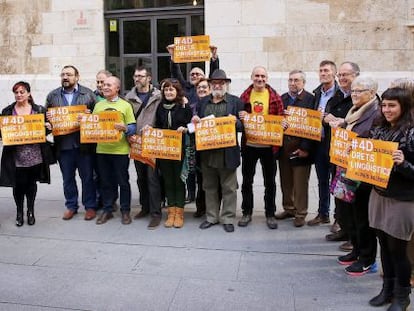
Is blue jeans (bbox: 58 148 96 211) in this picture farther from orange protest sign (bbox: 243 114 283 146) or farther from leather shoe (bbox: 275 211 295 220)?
leather shoe (bbox: 275 211 295 220)

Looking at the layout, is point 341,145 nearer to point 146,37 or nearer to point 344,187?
point 344,187

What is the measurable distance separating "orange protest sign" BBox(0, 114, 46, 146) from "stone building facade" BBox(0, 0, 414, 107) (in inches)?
207

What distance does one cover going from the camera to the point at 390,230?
138 inches

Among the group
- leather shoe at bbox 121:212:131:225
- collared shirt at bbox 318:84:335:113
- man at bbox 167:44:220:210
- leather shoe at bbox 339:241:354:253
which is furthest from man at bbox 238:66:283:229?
leather shoe at bbox 121:212:131:225

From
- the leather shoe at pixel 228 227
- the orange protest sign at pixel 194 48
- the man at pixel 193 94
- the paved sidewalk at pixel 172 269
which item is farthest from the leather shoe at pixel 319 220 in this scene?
the orange protest sign at pixel 194 48

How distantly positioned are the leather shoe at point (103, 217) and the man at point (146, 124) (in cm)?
34

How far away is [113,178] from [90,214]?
59cm

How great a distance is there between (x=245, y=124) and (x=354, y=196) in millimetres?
1679

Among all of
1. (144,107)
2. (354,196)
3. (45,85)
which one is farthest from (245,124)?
(45,85)

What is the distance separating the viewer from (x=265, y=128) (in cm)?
538

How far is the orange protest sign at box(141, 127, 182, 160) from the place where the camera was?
5480mm

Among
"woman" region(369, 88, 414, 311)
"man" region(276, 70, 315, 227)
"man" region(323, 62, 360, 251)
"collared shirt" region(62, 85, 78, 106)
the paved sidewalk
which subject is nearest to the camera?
"woman" region(369, 88, 414, 311)

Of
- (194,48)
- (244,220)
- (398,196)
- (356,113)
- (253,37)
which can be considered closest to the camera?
(398,196)

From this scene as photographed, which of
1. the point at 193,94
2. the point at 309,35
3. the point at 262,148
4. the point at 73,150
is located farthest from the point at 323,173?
the point at 309,35
